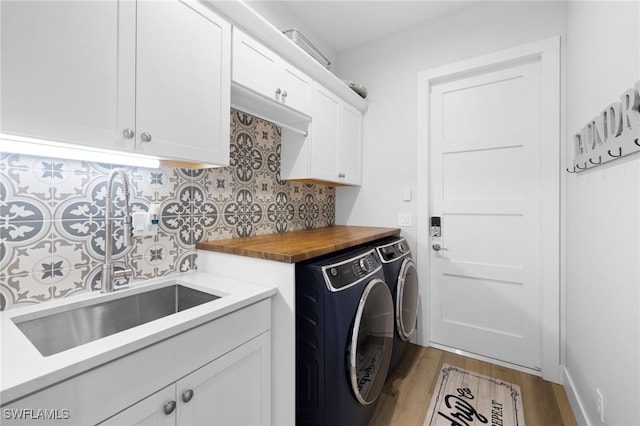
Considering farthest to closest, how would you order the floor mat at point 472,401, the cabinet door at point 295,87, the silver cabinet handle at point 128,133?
the cabinet door at point 295,87 → the floor mat at point 472,401 → the silver cabinet handle at point 128,133

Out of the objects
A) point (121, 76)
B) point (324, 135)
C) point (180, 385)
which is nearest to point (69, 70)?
point (121, 76)

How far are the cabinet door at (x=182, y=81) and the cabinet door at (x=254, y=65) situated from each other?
62 mm

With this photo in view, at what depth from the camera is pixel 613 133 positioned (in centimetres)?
106

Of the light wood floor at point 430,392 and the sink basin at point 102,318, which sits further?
the light wood floor at point 430,392

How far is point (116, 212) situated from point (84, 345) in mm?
697

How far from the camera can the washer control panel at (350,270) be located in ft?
4.21

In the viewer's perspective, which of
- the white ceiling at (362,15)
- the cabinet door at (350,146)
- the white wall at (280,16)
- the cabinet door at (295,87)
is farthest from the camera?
the cabinet door at (350,146)

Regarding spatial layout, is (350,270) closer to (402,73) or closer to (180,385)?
(180,385)

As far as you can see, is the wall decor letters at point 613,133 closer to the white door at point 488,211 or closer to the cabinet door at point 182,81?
the white door at point 488,211

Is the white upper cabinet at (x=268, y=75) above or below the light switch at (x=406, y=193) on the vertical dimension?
above

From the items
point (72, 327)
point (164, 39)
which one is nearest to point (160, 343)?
point (72, 327)

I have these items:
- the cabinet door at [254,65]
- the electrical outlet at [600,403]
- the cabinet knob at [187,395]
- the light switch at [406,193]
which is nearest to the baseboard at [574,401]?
the electrical outlet at [600,403]

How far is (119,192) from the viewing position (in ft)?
4.18

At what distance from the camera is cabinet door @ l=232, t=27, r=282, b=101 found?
4.66 feet
